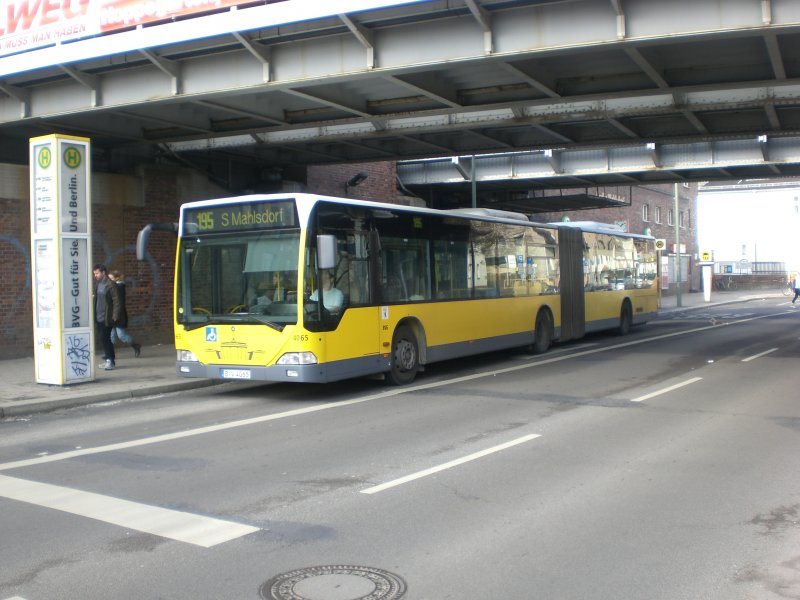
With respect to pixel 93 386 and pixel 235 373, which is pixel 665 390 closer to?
pixel 235 373

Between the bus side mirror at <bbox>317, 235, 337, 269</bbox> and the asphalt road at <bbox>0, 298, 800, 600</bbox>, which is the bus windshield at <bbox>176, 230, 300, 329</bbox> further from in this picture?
the asphalt road at <bbox>0, 298, 800, 600</bbox>

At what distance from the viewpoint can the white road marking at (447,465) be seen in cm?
695

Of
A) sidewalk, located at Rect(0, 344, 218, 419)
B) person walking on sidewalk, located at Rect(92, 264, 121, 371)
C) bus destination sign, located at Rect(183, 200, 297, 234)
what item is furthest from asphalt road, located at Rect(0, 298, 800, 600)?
person walking on sidewalk, located at Rect(92, 264, 121, 371)

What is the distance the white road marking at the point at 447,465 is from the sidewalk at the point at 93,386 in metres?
6.82

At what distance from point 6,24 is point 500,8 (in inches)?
436

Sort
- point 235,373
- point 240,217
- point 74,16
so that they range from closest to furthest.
Result: point 235,373, point 240,217, point 74,16

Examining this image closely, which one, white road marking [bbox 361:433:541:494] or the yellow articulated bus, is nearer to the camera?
white road marking [bbox 361:433:541:494]

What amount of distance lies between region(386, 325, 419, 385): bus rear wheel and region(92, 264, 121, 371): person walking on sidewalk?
566 centimetres

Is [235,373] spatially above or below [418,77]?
below

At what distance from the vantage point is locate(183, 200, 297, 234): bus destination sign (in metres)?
11.8

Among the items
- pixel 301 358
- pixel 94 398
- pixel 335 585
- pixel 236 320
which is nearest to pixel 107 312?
pixel 94 398

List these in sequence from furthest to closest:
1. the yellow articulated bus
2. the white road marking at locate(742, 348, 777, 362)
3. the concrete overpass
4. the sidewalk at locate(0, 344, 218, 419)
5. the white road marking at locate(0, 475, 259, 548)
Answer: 1. the white road marking at locate(742, 348, 777, 362)
2. the concrete overpass
3. the sidewalk at locate(0, 344, 218, 419)
4. the yellow articulated bus
5. the white road marking at locate(0, 475, 259, 548)

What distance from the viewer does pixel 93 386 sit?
43.8 feet

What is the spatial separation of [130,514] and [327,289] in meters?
5.98
